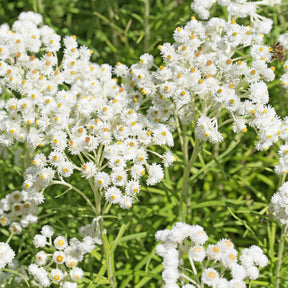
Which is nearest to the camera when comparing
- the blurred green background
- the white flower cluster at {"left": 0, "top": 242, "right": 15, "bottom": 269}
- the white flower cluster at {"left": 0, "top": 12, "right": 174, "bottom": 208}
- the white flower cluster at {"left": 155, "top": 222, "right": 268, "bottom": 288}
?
the white flower cluster at {"left": 155, "top": 222, "right": 268, "bottom": 288}

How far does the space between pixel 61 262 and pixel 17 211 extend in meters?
0.69

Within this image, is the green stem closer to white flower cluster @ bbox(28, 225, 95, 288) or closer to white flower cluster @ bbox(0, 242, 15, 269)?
white flower cluster @ bbox(28, 225, 95, 288)

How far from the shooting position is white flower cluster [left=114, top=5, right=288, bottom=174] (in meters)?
2.92

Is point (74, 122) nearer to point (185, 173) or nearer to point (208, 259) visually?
point (185, 173)

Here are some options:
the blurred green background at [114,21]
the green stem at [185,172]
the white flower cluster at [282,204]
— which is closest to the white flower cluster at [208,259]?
the white flower cluster at [282,204]

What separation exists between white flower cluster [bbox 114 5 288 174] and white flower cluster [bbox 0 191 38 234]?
1.23 meters

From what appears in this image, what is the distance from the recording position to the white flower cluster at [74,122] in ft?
9.34

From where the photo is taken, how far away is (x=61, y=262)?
9.61ft

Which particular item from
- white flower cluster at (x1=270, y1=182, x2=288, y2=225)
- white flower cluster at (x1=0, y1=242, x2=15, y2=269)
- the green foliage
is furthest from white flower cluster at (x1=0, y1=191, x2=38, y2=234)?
white flower cluster at (x1=270, y1=182, x2=288, y2=225)

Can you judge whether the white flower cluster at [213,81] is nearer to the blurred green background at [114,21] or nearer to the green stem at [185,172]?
the green stem at [185,172]

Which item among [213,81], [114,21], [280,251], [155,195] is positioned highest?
[114,21]

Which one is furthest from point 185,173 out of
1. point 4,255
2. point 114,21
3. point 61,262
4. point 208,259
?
point 114,21

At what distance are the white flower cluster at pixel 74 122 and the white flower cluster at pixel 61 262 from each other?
0.36m

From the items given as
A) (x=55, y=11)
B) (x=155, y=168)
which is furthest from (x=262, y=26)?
(x=55, y=11)
